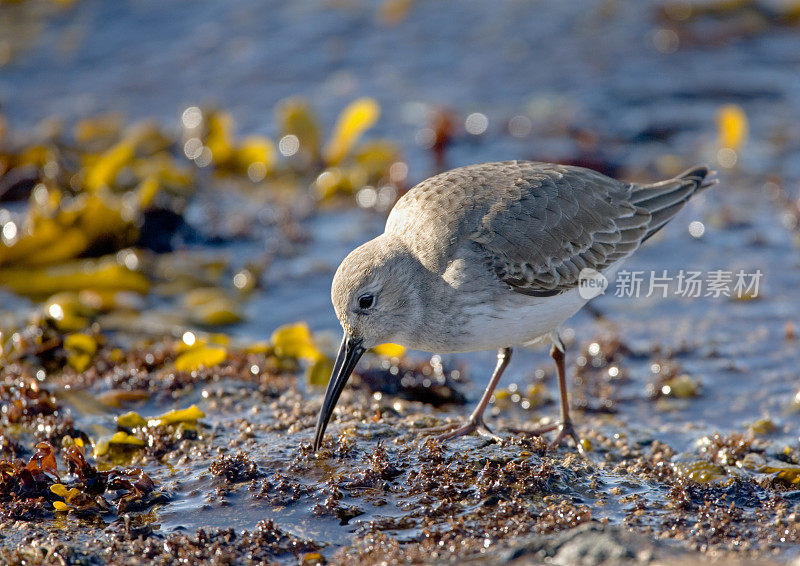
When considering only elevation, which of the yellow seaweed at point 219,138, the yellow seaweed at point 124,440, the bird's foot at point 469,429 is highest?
the yellow seaweed at point 219,138

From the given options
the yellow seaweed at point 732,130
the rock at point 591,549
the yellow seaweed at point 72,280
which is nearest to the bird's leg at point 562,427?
the rock at point 591,549

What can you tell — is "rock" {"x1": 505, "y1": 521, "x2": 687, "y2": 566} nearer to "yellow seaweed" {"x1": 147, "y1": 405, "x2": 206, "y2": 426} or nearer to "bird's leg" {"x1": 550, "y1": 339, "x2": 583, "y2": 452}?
"bird's leg" {"x1": 550, "y1": 339, "x2": 583, "y2": 452}

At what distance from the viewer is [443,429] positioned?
17.5ft

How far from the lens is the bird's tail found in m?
6.25

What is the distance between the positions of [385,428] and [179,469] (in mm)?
1180

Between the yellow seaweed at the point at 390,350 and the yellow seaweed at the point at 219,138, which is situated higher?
the yellow seaweed at the point at 219,138

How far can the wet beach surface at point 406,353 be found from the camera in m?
4.32

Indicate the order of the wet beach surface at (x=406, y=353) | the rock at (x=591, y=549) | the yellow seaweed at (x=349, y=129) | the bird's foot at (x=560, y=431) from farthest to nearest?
1. the yellow seaweed at (x=349, y=129)
2. the bird's foot at (x=560, y=431)
3. the wet beach surface at (x=406, y=353)
4. the rock at (x=591, y=549)

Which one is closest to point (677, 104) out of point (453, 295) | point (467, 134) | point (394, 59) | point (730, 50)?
point (730, 50)

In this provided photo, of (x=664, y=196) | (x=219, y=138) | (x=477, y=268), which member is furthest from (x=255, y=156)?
(x=477, y=268)

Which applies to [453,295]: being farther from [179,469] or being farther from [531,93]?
[531,93]

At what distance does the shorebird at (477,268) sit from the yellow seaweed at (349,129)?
12.6 feet

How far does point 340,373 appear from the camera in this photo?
16.7 feet

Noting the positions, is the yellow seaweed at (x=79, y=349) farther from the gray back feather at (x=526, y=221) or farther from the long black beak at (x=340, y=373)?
the gray back feather at (x=526, y=221)
